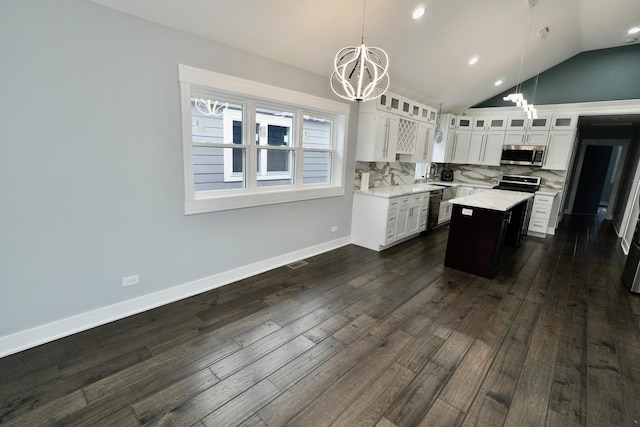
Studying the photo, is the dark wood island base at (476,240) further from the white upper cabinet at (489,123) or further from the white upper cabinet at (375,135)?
the white upper cabinet at (489,123)

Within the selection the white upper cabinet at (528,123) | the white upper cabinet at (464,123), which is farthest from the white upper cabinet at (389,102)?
the white upper cabinet at (528,123)

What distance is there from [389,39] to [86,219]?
3.76 metres

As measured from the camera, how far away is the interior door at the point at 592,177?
860 centimetres

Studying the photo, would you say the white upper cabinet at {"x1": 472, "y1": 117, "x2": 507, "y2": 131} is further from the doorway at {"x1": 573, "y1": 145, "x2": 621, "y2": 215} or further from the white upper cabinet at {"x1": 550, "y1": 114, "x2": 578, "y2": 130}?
the doorway at {"x1": 573, "y1": 145, "x2": 621, "y2": 215}

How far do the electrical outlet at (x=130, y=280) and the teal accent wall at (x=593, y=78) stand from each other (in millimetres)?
8040

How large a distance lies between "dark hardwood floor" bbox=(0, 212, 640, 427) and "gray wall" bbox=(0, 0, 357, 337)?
0.44 meters

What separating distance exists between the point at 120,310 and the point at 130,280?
27cm

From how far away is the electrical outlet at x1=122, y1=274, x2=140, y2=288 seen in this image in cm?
260

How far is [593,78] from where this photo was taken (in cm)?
582

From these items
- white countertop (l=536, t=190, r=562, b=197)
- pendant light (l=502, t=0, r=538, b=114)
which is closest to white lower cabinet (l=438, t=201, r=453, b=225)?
white countertop (l=536, t=190, r=562, b=197)

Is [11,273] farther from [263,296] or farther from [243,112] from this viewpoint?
[243,112]

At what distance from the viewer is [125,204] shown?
2.49 metres

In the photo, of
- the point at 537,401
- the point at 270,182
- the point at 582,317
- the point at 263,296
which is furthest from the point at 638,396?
the point at 270,182

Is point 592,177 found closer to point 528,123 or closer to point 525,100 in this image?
point 528,123
